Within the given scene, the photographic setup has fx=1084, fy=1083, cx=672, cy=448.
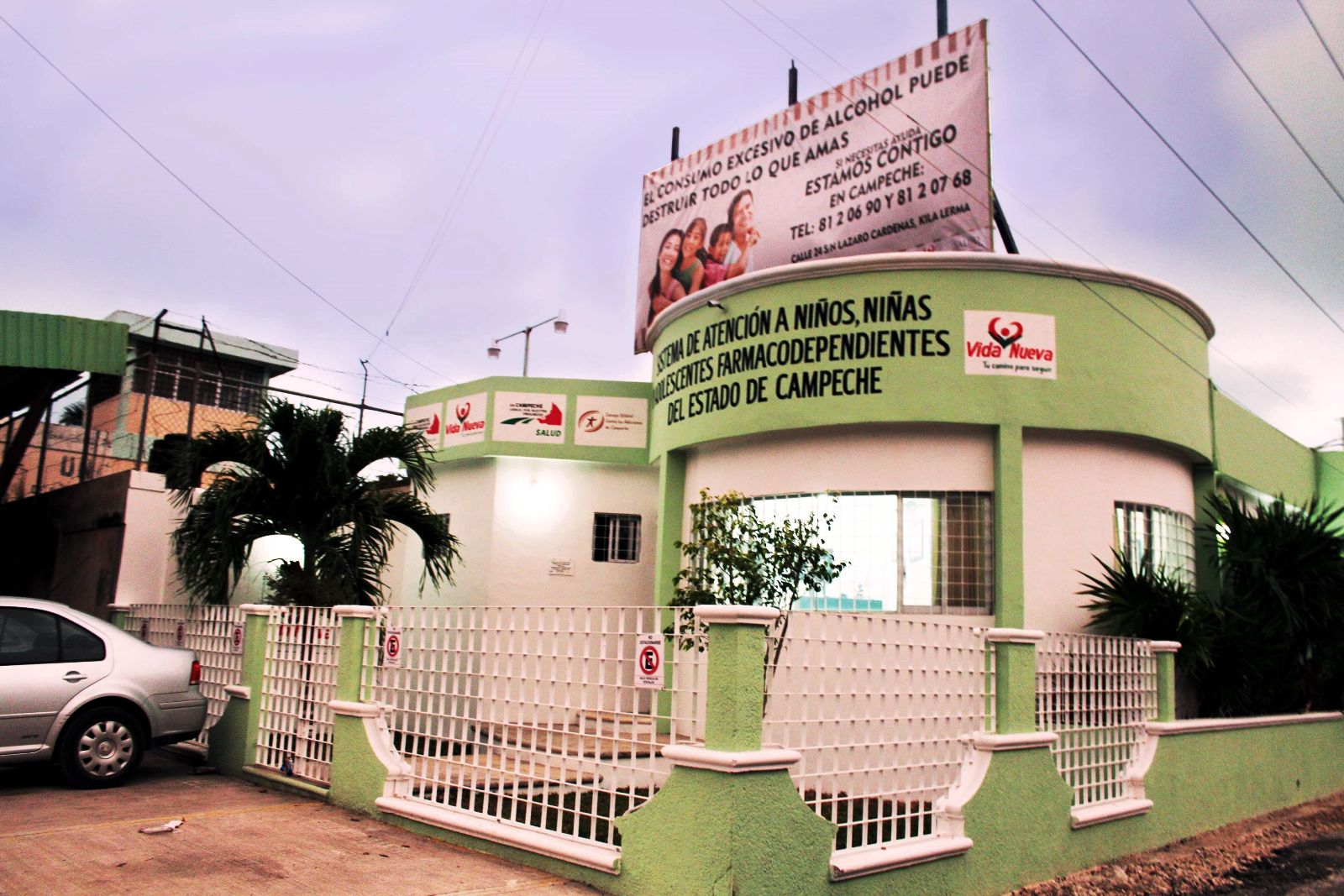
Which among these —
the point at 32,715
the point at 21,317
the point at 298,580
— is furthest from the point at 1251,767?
the point at 21,317

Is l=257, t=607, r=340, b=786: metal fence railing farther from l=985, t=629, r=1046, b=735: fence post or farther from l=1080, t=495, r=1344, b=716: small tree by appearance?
l=1080, t=495, r=1344, b=716: small tree

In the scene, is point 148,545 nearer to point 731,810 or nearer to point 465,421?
point 465,421

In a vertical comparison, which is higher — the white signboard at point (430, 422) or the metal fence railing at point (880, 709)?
the white signboard at point (430, 422)

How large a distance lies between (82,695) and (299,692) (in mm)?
1700

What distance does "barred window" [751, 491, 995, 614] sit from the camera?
1219cm

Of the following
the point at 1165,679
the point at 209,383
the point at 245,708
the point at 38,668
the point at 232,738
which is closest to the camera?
the point at 38,668

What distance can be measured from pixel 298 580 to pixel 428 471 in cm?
211

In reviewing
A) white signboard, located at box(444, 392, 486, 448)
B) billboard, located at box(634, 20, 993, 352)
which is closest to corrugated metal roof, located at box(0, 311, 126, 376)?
white signboard, located at box(444, 392, 486, 448)

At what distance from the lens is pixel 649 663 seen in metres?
6.31

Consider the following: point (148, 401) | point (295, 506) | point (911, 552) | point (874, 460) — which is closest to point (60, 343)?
point (148, 401)

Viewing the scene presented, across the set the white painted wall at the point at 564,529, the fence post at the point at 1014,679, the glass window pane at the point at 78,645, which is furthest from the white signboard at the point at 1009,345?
the glass window pane at the point at 78,645

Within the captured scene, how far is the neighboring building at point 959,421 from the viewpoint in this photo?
1231 cm

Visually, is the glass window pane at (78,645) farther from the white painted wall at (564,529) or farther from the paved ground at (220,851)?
the white painted wall at (564,529)

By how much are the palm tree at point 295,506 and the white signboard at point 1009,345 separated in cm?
681
